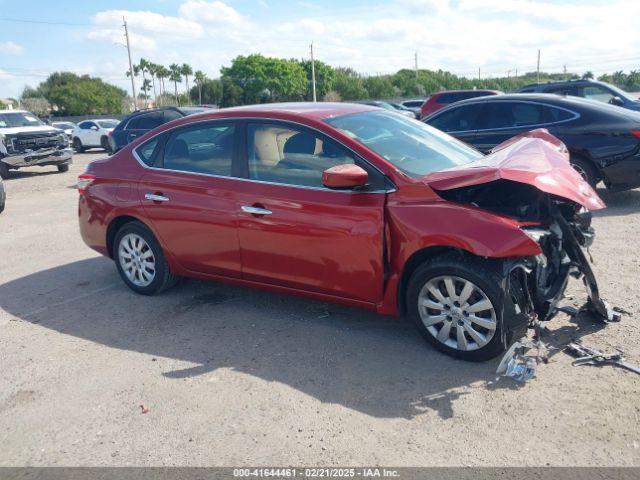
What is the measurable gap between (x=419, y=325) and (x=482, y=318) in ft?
1.58

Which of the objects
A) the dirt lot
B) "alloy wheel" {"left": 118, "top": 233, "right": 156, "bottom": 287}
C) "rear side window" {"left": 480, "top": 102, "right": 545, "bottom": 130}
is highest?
"rear side window" {"left": 480, "top": 102, "right": 545, "bottom": 130}

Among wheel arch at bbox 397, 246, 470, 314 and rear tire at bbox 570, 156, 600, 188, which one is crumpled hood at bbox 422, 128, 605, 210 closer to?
wheel arch at bbox 397, 246, 470, 314

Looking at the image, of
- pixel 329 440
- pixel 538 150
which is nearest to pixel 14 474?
pixel 329 440

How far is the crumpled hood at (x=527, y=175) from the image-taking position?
3.90 m

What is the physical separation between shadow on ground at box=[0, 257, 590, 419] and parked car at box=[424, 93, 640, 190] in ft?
14.8

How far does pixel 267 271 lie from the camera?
4.90 metres

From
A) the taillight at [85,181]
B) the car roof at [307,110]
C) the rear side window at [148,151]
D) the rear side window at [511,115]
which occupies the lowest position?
the taillight at [85,181]

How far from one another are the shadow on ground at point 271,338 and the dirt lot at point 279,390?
16mm

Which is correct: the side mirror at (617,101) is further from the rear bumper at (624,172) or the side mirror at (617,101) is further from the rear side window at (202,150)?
the rear side window at (202,150)

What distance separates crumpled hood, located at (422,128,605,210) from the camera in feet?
12.8

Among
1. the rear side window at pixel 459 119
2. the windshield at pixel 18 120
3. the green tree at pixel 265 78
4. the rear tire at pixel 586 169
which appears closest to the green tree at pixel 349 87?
the green tree at pixel 265 78

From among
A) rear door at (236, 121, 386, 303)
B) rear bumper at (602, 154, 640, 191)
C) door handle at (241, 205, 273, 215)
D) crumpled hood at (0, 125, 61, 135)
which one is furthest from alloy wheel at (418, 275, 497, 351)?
crumpled hood at (0, 125, 61, 135)

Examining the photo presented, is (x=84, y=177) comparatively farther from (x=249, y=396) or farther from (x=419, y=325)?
(x=419, y=325)

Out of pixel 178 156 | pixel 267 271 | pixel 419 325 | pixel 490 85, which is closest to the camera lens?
pixel 419 325
